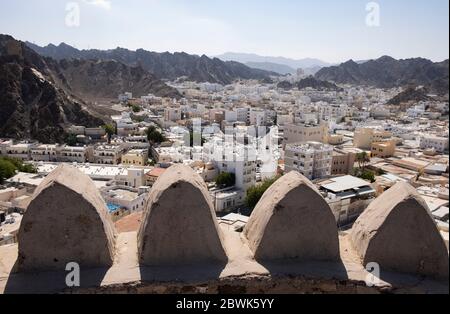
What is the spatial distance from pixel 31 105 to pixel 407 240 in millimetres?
56747

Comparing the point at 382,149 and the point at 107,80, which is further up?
the point at 107,80

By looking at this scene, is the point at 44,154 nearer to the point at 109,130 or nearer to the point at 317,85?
the point at 109,130

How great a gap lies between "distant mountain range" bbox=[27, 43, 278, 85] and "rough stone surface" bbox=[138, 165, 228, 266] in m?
142

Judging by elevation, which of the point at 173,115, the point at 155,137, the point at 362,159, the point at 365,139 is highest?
the point at 173,115

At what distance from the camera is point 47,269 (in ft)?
17.2

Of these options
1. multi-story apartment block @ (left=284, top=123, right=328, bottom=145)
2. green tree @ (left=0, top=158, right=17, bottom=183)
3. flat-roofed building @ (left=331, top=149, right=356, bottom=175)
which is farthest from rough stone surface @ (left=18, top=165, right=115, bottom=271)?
multi-story apartment block @ (left=284, top=123, right=328, bottom=145)

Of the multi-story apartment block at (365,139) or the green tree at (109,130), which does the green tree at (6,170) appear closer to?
the green tree at (109,130)

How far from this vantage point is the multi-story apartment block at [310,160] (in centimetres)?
3120

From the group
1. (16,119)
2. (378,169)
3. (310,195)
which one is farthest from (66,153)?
(310,195)

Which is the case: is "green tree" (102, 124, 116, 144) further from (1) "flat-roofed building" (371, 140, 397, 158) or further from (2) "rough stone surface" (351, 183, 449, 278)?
(2) "rough stone surface" (351, 183, 449, 278)

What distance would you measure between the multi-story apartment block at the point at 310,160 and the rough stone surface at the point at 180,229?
25.8 metres

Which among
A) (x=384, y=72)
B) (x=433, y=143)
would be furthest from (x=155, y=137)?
(x=384, y=72)

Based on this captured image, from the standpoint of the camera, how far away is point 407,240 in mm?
5457

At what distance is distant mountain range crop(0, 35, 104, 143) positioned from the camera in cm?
5041
